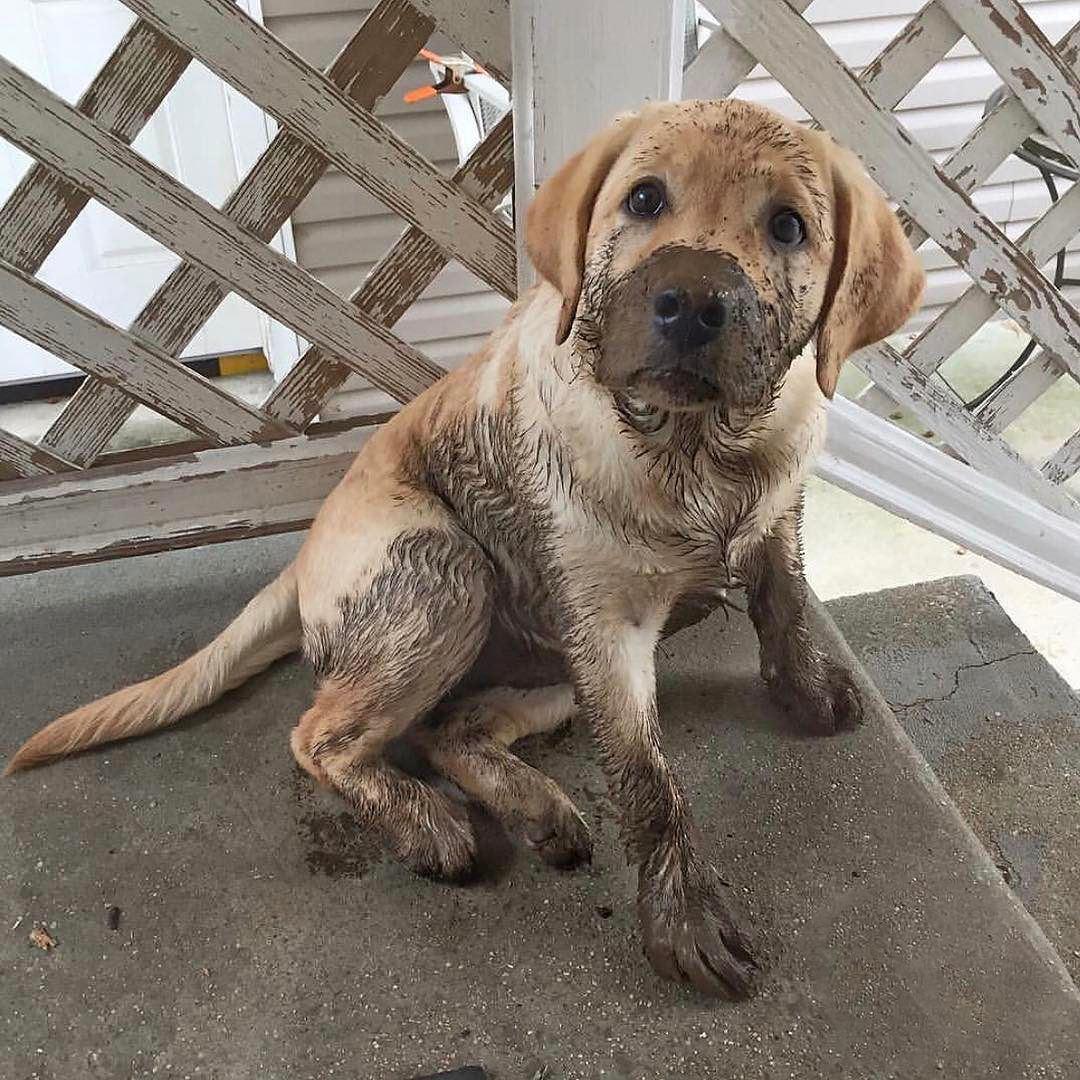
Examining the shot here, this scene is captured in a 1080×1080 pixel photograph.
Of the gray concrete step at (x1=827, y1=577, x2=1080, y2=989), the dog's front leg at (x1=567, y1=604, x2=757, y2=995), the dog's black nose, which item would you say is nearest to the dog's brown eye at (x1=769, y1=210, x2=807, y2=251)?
the dog's black nose

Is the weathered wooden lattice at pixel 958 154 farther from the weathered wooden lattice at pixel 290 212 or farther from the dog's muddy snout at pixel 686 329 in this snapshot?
the dog's muddy snout at pixel 686 329

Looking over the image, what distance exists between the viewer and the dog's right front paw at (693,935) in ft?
3.25

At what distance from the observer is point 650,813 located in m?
1.04

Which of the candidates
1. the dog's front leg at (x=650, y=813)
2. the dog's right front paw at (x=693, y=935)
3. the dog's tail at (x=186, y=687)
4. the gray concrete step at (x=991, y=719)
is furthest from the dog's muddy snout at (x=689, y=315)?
the gray concrete step at (x=991, y=719)

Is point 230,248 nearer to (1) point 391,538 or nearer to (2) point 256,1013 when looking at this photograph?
(1) point 391,538

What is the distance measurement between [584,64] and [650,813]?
2.75 feet

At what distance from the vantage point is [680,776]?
124 centimetres

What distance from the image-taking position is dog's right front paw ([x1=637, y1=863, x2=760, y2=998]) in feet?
3.25

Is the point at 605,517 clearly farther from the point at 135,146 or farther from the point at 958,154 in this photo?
the point at 135,146

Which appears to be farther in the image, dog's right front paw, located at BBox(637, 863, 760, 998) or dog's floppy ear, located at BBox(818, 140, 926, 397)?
dog's right front paw, located at BBox(637, 863, 760, 998)

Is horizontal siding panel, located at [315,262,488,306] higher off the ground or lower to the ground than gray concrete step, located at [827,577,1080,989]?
lower

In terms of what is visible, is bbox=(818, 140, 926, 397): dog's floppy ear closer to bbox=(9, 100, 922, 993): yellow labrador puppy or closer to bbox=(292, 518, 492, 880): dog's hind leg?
bbox=(9, 100, 922, 993): yellow labrador puppy

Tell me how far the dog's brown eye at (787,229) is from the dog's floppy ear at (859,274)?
1.8 inches

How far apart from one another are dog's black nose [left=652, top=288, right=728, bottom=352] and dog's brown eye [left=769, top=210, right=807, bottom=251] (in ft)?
0.34
